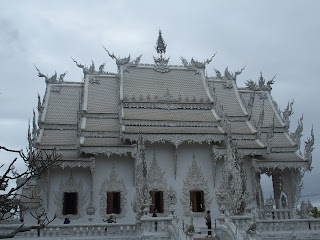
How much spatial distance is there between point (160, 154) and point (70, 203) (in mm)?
4406

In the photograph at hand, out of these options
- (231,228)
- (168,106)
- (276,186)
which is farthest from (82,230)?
(276,186)

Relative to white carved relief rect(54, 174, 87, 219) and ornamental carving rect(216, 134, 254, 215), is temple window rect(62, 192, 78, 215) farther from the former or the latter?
ornamental carving rect(216, 134, 254, 215)

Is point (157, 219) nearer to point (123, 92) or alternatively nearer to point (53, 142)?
point (53, 142)

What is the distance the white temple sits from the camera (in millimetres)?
13961

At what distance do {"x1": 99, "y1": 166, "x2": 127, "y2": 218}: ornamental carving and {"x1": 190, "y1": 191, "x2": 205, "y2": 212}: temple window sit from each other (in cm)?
295

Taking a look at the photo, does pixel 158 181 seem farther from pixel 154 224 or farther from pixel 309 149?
pixel 309 149

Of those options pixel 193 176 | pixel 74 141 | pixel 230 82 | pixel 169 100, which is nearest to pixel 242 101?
pixel 230 82

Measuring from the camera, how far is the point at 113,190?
1627 cm

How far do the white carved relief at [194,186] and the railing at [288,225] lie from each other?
4.29 metres

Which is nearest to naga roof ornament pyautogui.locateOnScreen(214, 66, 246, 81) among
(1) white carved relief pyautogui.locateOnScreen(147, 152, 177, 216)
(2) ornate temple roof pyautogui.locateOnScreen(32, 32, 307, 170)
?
(2) ornate temple roof pyautogui.locateOnScreen(32, 32, 307, 170)

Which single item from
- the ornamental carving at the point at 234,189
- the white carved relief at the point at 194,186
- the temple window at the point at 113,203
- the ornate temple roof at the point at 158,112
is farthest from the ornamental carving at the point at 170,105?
the ornamental carving at the point at 234,189

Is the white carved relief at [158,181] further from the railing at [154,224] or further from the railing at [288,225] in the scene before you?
the railing at [288,225]

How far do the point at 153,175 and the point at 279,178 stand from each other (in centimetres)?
672

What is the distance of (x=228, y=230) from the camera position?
11148mm
